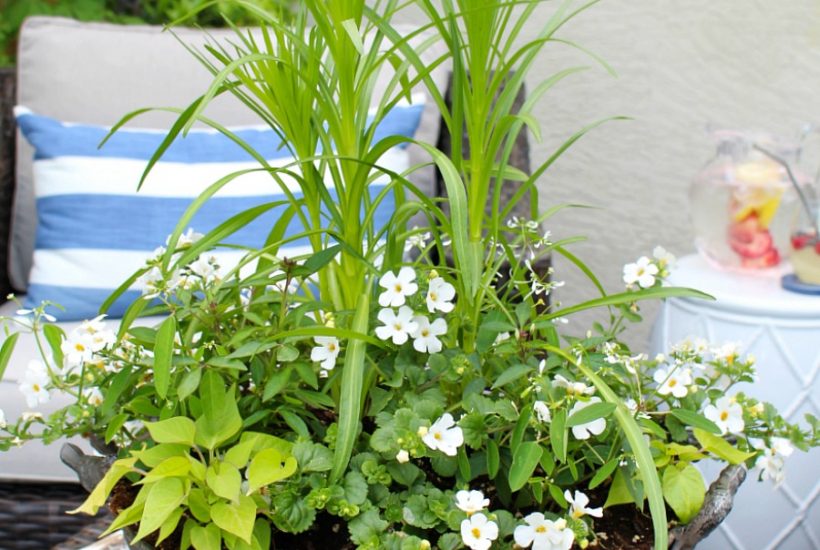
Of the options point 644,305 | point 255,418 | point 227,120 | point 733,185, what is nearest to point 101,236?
point 227,120

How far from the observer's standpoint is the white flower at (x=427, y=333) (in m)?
0.72

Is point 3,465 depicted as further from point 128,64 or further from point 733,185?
point 733,185

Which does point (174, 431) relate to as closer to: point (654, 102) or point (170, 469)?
point (170, 469)

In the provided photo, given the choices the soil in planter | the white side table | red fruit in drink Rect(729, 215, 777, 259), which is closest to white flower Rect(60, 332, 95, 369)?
the soil in planter

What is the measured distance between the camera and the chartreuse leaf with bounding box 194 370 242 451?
65 centimetres

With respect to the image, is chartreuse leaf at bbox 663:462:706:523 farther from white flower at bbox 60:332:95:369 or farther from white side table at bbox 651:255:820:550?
white side table at bbox 651:255:820:550

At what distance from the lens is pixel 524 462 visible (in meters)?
0.64

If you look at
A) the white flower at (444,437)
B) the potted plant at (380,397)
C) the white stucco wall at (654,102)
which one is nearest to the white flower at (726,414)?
the potted plant at (380,397)

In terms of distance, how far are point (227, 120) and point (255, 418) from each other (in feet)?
4.08

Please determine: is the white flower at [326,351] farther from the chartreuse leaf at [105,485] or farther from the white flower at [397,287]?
the chartreuse leaf at [105,485]

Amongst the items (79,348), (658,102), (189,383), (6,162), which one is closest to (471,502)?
(189,383)

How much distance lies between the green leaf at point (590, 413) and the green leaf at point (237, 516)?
24cm

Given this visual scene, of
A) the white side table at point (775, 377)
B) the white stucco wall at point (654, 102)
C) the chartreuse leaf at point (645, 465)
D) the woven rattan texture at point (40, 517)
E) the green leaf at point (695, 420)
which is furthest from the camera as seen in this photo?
the white stucco wall at point (654, 102)

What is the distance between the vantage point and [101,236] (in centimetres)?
162
